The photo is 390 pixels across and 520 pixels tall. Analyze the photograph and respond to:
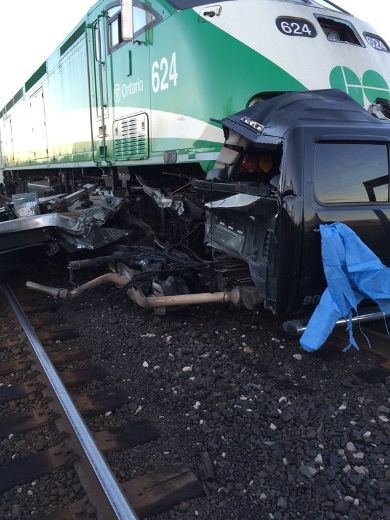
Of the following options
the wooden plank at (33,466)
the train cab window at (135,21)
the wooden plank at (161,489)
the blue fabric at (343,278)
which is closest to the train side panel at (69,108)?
the train cab window at (135,21)

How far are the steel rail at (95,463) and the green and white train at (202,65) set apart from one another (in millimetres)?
2363

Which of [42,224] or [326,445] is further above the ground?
[42,224]

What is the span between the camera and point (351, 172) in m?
3.79

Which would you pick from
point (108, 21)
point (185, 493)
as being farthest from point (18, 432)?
point (108, 21)

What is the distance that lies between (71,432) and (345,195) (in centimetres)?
262

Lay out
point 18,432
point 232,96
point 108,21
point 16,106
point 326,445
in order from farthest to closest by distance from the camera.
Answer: point 16,106, point 108,21, point 232,96, point 18,432, point 326,445

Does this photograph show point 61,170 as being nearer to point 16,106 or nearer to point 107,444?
point 16,106

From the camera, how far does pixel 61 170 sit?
1004 cm

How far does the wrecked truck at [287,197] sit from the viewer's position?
347 centimetres

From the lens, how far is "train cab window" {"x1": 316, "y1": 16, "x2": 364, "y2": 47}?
4941mm

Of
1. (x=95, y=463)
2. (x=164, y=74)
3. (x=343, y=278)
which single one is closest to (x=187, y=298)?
(x=343, y=278)

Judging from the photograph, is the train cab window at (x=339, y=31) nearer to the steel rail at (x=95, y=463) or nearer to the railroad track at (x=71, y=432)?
the railroad track at (x=71, y=432)

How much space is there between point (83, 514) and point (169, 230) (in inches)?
151

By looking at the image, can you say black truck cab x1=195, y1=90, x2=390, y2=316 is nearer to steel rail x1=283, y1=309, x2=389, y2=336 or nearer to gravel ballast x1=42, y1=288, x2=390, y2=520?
steel rail x1=283, y1=309, x2=389, y2=336
